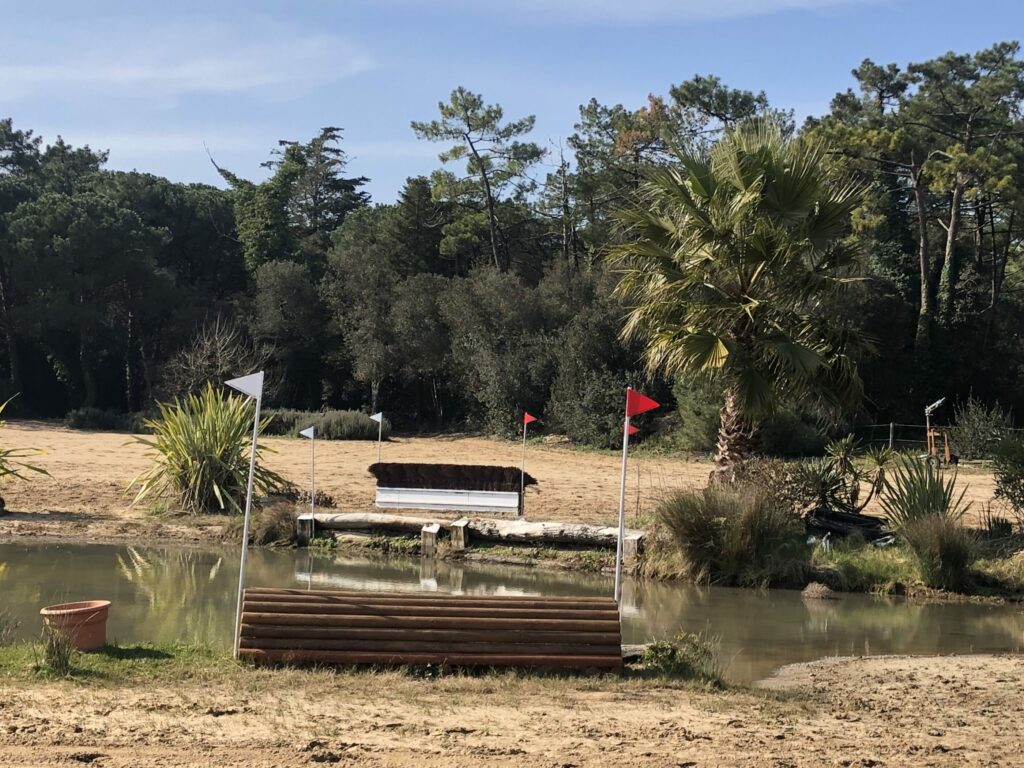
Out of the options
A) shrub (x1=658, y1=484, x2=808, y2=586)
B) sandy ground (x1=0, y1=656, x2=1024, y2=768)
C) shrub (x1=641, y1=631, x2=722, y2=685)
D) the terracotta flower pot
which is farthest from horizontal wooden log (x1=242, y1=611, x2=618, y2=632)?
shrub (x1=658, y1=484, x2=808, y2=586)

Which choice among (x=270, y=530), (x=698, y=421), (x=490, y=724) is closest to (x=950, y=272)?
(x=698, y=421)

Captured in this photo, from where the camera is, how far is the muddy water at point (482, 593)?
11008 mm

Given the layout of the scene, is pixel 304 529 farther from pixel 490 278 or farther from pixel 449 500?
pixel 490 278

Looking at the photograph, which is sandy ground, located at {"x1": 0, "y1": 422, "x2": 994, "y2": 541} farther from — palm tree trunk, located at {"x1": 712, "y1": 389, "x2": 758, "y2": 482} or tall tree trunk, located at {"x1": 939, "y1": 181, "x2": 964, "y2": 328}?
tall tree trunk, located at {"x1": 939, "y1": 181, "x2": 964, "y2": 328}

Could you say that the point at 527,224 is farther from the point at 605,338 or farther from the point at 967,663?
the point at 967,663

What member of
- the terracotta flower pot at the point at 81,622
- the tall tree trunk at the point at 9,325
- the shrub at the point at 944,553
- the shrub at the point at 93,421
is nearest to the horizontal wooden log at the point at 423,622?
the terracotta flower pot at the point at 81,622

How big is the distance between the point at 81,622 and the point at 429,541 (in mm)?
8762

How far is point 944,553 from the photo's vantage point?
14375mm

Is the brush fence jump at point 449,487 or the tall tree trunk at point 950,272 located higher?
the tall tree trunk at point 950,272

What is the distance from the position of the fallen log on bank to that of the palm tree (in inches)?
93.0

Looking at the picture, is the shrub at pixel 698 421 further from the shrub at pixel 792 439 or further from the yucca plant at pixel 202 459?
the yucca plant at pixel 202 459

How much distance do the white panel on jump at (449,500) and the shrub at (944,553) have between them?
7137mm

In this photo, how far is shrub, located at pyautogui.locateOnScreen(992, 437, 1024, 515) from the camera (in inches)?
640

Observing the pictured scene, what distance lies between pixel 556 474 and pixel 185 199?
3984 centimetres
